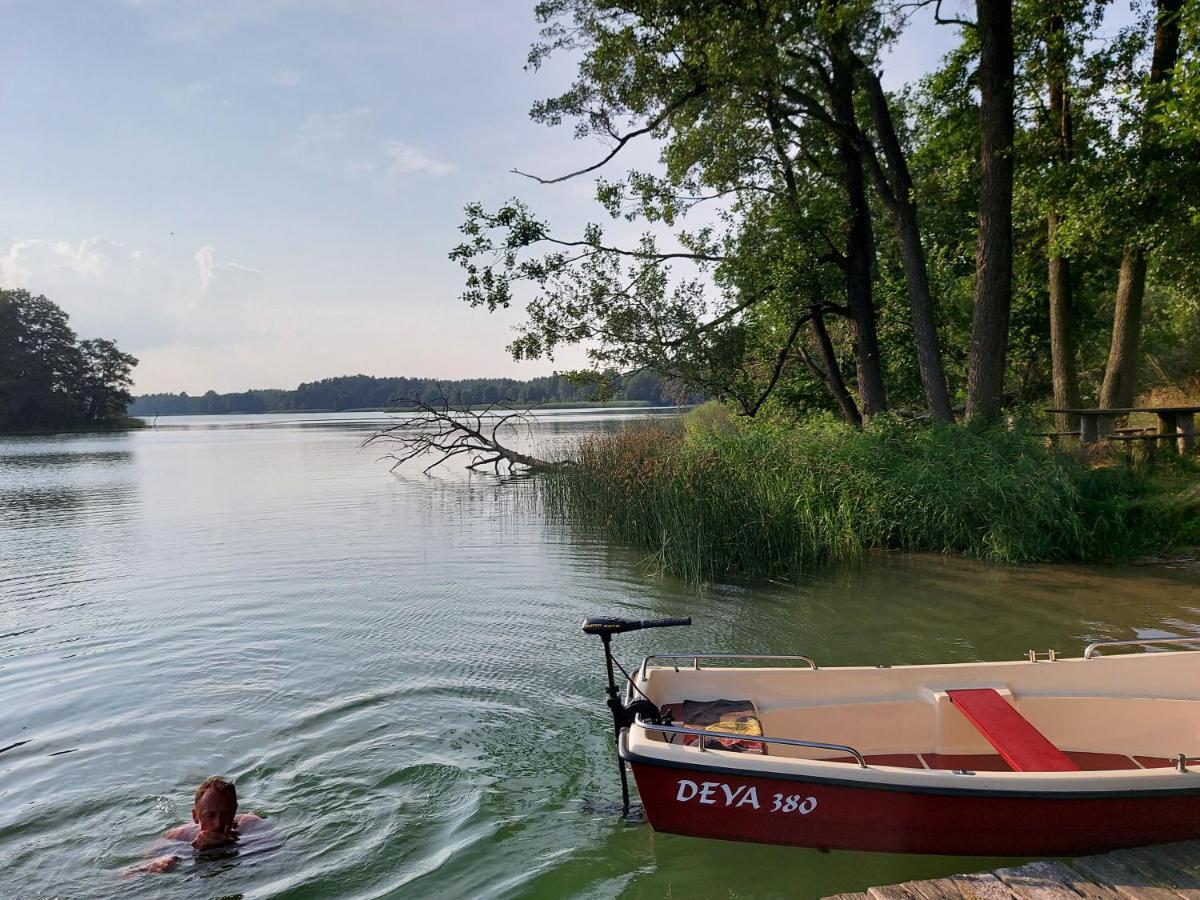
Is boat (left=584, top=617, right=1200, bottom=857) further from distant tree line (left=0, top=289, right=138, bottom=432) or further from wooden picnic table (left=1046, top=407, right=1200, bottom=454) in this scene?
distant tree line (left=0, top=289, right=138, bottom=432)

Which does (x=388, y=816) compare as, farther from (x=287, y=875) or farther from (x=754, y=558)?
(x=754, y=558)

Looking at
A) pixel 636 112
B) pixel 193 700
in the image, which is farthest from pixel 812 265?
pixel 193 700

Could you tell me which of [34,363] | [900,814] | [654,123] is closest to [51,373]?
[34,363]

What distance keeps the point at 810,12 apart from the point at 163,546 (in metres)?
14.2

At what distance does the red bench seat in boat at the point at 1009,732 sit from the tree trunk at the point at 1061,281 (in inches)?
430

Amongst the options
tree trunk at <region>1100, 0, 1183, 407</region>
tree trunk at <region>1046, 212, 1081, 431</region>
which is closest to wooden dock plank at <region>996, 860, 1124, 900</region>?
tree trunk at <region>1100, 0, 1183, 407</region>

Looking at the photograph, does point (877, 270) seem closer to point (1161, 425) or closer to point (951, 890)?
point (1161, 425)

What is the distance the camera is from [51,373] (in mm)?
69938

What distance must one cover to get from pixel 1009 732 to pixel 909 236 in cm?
1088

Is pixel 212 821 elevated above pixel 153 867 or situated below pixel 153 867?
above

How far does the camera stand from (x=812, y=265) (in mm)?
15125

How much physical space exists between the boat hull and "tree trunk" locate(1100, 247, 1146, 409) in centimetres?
1175

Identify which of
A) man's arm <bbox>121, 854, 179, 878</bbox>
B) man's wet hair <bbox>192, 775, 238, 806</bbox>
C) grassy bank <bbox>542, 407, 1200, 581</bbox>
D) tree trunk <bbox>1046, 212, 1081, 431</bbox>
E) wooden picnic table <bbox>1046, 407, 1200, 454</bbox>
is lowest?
man's arm <bbox>121, 854, 179, 878</bbox>

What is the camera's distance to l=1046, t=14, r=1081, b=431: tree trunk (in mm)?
13344
